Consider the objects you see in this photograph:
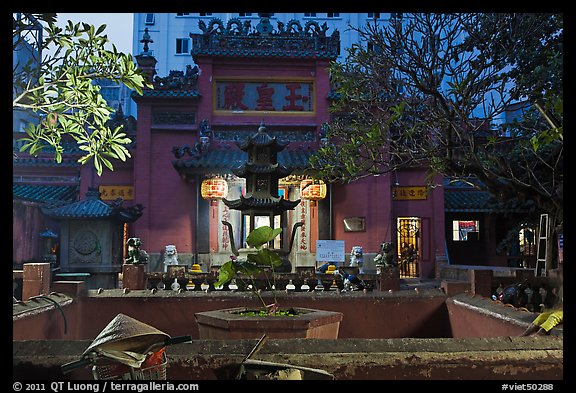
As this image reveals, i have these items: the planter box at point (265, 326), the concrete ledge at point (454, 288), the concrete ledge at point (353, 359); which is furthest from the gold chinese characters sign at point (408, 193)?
the concrete ledge at point (353, 359)

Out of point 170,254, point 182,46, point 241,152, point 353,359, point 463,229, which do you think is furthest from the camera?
point 182,46

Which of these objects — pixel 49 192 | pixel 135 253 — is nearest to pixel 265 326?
pixel 135 253

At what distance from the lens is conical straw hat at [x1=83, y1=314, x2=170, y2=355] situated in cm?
219

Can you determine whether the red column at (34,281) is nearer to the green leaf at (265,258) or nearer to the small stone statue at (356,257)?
the green leaf at (265,258)

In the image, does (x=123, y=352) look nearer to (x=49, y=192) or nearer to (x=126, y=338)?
(x=126, y=338)

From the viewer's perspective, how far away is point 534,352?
3.15 m

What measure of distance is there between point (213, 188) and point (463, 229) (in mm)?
9761

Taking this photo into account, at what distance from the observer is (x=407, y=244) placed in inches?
695

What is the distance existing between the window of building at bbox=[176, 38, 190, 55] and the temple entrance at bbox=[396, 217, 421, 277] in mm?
19770

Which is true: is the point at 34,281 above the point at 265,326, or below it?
above

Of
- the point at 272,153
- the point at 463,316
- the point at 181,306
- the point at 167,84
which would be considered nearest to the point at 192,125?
the point at 167,84

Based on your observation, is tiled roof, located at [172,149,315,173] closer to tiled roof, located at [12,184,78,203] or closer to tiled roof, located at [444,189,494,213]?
tiled roof, located at [12,184,78,203]

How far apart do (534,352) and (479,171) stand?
258 cm

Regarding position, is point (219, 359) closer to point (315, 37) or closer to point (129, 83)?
point (129, 83)
